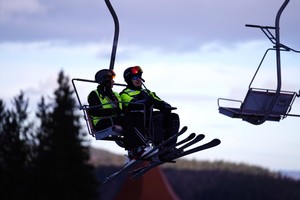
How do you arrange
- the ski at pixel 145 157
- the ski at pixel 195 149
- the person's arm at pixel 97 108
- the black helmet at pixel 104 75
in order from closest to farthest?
the ski at pixel 145 157 < the ski at pixel 195 149 < the black helmet at pixel 104 75 < the person's arm at pixel 97 108

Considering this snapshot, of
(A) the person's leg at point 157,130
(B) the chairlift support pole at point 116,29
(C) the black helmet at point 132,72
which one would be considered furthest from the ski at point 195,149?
(B) the chairlift support pole at point 116,29

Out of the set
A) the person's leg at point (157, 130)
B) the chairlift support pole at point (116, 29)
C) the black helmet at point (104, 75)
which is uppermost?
the chairlift support pole at point (116, 29)

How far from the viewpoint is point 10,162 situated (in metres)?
118

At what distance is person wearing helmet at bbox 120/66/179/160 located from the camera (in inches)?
927

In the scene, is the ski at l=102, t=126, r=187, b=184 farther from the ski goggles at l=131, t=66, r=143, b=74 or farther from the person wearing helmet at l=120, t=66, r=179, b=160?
the ski goggles at l=131, t=66, r=143, b=74

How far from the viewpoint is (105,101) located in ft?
78.4

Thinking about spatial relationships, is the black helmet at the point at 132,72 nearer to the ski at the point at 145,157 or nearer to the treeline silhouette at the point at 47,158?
the ski at the point at 145,157

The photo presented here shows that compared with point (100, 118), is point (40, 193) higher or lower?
lower

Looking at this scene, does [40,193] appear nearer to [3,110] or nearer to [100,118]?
[3,110]

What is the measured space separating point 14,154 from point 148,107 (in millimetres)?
96366

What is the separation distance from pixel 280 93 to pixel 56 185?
97.4 m

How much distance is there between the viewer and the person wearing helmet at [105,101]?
23875 mm

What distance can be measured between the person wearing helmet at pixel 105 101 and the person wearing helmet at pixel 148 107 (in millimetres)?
206

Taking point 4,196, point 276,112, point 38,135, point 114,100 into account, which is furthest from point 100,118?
point 38,135
